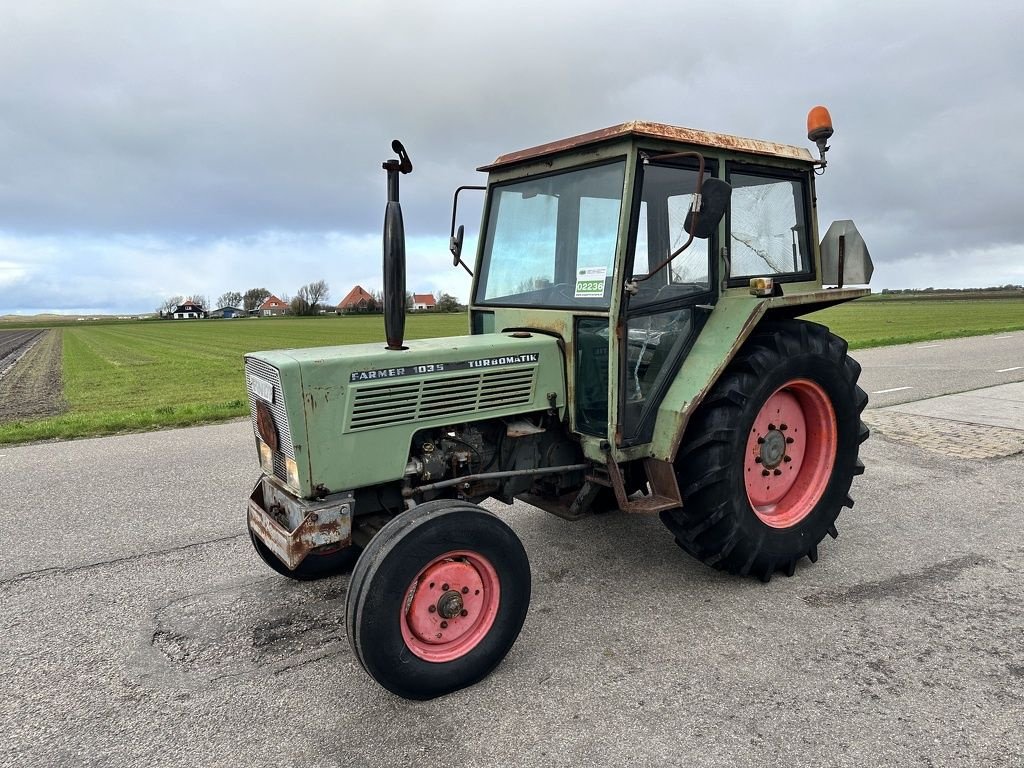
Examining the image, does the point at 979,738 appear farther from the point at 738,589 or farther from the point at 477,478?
the point at 477,478

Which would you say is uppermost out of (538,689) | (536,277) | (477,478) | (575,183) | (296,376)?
(575,183)

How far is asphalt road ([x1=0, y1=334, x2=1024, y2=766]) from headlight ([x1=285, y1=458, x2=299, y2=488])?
0.77 metres

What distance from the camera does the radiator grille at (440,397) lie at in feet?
9.88

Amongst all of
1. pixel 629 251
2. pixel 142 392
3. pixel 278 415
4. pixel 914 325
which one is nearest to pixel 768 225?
pixel 629 251

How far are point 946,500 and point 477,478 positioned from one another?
3765 millimetres

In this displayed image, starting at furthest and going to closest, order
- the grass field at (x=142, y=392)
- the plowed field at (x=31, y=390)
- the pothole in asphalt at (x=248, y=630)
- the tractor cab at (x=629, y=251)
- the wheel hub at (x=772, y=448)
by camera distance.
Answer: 1. the plowed field at (x=31, y=390)
2. the grass field at (x=142, y=392)
3. the wheel hub at (x=772, y=448)
4. the tractor cab at (x=629, y=251)
5. the pothole in asphalt at (x=248, y=630)

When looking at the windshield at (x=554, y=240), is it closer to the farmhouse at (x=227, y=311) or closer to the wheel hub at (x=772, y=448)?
the wheel hub at (x=772, y=448)

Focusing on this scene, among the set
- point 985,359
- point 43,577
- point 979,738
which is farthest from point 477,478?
point 985,359

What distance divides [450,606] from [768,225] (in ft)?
9.19

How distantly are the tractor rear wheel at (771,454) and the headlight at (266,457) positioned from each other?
2.01 meters

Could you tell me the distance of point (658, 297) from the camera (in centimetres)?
353

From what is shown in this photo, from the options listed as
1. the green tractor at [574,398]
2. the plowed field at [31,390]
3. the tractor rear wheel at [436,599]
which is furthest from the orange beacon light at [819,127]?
the plowed field at [31,390]

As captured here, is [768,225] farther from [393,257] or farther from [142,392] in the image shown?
[142,392]

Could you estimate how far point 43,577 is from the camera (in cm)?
392
